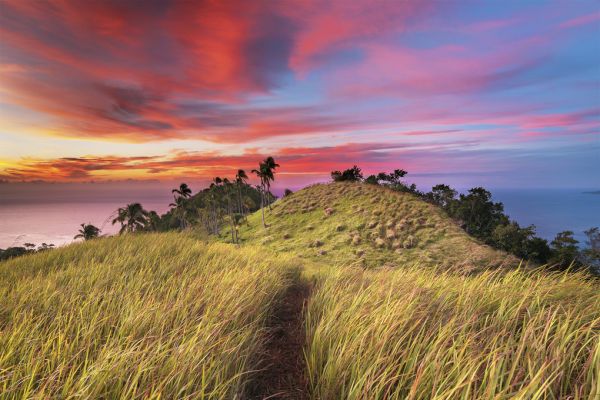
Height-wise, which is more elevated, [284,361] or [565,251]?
[284,361]

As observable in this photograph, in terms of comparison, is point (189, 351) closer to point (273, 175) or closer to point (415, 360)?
point (415, 360)

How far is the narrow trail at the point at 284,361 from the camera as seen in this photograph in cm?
378

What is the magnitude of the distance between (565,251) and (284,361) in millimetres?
66997

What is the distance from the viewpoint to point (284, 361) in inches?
179

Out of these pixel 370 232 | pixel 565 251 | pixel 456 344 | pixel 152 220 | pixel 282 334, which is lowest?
pixel 565 251

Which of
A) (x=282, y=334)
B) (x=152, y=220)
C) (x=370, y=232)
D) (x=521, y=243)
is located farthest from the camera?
(x=152, y=220)

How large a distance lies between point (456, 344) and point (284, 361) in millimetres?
2522

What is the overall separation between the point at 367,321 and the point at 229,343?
205 cm

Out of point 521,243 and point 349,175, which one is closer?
point 521,243

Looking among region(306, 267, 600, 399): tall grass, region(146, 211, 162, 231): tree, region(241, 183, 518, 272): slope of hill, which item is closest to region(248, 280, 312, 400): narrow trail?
region(306, 267, 600, 399): tall grass

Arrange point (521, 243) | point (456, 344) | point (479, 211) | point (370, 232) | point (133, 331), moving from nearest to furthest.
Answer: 1. point (456, 344)
2. point (133, 331)
3. point (370, 232)
4. point (521, 243)
5. point (479, 211)

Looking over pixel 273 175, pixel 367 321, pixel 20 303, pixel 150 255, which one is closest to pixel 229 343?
pixel 367 321

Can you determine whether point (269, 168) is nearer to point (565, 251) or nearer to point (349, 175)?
point (349, 175)

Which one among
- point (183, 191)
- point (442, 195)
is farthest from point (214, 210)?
point (442, 195)
